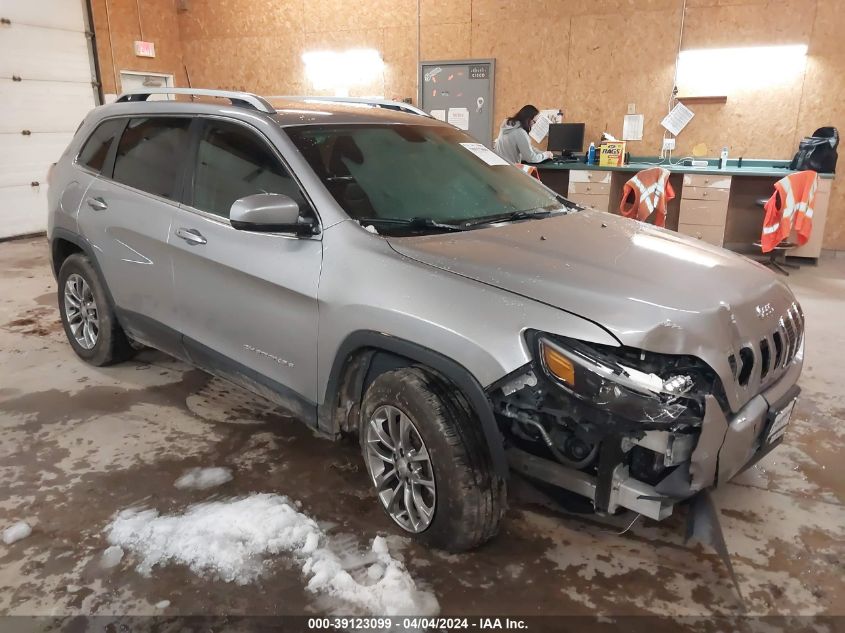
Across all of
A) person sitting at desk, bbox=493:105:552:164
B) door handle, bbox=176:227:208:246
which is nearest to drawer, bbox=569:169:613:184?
person sitting at desk, bbox=493:105:552:164

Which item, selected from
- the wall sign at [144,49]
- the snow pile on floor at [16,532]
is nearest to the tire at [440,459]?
the snow pile on floor at [16,532]

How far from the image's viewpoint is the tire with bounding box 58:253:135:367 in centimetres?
370

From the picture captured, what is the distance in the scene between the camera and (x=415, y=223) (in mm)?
2484

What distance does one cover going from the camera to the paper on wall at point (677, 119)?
8359mm

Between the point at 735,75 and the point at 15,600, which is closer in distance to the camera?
the point at 15,600

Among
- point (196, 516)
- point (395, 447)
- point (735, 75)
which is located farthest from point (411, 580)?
point (735, 75)

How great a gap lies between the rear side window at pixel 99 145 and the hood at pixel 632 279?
7.28 feet

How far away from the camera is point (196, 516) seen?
2504 mm

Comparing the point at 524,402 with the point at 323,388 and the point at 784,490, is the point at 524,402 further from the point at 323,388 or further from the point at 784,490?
the point at 784,490

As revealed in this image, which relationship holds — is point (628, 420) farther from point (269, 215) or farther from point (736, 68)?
point (736, 68)

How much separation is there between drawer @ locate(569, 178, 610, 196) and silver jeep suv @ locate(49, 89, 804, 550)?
5.41m

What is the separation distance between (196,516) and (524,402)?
4.72 feet

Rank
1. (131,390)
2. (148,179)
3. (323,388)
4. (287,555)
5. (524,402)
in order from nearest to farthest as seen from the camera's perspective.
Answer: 1. (524,402)
2. (287,555)
3. (323,388)
4. (148,179)
5. (131,390)

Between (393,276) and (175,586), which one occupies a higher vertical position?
(393,276)
